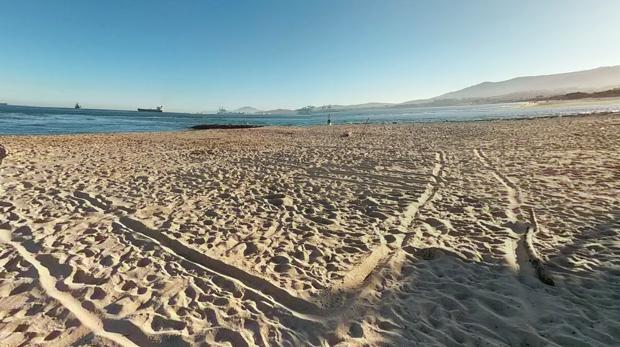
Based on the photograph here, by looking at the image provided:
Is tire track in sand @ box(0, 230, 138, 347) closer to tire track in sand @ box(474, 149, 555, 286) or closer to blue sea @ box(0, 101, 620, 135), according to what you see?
tire track in sand @ box(474, 149, 555, 286)

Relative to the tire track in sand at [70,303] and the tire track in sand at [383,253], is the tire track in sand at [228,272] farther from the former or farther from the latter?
the tire track in sand at [70,303]

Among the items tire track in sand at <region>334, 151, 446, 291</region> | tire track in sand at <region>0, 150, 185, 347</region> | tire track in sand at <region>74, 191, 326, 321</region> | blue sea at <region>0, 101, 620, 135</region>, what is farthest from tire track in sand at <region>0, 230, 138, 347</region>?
blue sea at <region>0, 101, 620, 135</region>

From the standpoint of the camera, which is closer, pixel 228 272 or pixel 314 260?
pixel 228 272

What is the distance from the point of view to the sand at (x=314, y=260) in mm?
3122

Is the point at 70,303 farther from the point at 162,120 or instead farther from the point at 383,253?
the point at 162,120

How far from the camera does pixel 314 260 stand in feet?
14.8

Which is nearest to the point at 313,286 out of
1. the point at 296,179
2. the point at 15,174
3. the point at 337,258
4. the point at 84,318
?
the point at 337,258

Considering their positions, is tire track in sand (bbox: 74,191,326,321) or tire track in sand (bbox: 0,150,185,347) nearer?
tire track in sand (bbox: 0,150,185,347)

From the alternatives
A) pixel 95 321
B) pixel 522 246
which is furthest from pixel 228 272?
pixel 522 246

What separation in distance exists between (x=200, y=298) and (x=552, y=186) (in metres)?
7.93

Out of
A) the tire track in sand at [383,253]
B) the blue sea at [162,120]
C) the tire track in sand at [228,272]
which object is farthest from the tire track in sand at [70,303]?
the blue sea at [162,120]

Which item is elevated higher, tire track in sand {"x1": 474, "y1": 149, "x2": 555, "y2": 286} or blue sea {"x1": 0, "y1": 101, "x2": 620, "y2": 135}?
blue sea {"x1": 0, "y1": 101, "x2": 620, "y2": 135}

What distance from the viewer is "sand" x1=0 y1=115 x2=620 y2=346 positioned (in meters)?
3.12

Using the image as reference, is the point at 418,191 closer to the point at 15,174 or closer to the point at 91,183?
the point at 91,183
